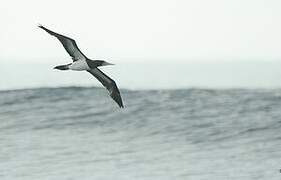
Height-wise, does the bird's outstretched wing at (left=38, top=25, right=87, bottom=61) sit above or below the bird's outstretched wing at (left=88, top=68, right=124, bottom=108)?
above

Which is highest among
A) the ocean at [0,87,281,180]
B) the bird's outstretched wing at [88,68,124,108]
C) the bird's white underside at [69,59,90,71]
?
the bird's white underside at [69,59,90,71]

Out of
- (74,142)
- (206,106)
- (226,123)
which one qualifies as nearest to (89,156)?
(74,142)

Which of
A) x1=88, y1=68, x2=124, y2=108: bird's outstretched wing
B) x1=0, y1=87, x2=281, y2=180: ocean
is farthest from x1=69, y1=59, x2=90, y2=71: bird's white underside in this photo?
x1=0, y1=87, x2=281, y2=180: ocean

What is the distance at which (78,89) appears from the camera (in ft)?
200

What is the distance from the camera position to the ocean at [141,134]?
1497 inches

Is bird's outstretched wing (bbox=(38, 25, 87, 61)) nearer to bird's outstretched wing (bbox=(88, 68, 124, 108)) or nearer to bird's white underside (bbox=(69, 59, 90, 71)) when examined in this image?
bird's white underside (bbox=(69, 59, 90, 71))

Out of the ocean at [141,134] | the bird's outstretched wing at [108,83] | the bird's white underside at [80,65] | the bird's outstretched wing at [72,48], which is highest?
the bird's outstretched wing at [72,48]

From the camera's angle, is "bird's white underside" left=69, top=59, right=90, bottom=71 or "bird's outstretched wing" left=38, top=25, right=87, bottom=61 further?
"bird's white underside" left=69, top=59, right=90, bottom=71

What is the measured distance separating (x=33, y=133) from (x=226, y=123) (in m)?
13.2

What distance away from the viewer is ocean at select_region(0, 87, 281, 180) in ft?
125

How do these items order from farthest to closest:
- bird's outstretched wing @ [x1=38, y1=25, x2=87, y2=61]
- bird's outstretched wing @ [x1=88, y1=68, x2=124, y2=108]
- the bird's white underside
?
bird's outstretched wing @ [x1=88, y1=68, x2=124, y2=108], the bird's white underside, bird's outstretched wing @ [x1=38, y1=25, x2=87, y2=61]

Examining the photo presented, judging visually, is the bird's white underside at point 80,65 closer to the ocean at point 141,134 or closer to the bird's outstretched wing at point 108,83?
the bird's outstretched wing at point 108,83

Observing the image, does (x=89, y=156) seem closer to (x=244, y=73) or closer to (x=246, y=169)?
(x=246, y=169)

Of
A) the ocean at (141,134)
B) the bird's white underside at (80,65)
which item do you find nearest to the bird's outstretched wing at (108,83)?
the bird's white underside at (80,65)
